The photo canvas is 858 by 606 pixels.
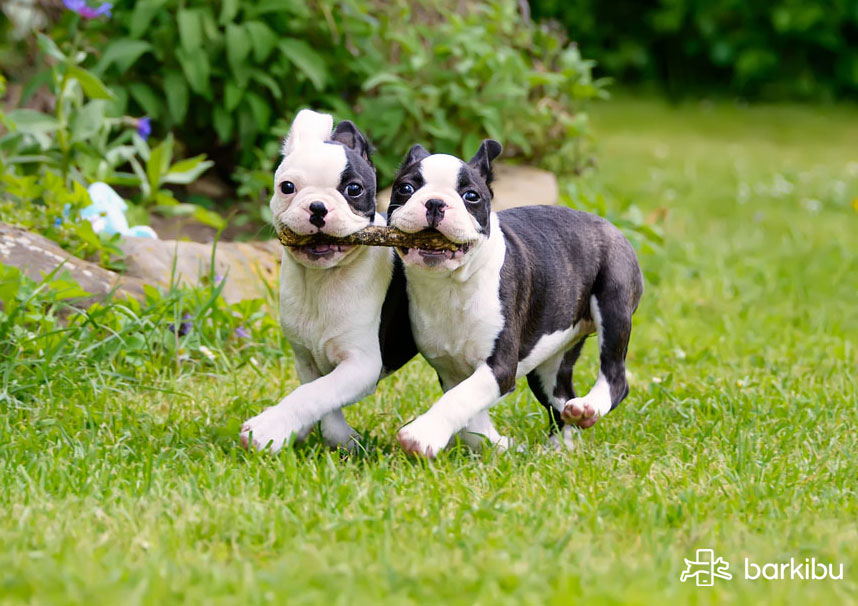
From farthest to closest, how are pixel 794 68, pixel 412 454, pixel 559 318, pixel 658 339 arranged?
pixel 794 68, pixel 658 339, pixel 559 318, pixel 412 454

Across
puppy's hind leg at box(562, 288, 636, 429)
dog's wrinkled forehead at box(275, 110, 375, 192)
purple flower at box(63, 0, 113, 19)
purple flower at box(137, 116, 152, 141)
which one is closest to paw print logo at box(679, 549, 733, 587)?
puppy's hind leg at box(562, 288, 636, 429)

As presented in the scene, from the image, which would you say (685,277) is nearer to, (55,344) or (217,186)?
(217,186)

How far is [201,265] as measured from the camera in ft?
14.7

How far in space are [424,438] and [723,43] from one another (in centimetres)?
1179

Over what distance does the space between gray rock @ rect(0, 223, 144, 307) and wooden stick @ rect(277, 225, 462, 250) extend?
124 centimetres

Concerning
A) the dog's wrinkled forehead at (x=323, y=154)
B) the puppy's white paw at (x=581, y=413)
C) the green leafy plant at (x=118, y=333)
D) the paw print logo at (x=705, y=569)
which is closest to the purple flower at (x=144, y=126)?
the green leafy plant at (x=118, y=333)

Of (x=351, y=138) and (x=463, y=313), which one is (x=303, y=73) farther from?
(x=463, y=313)

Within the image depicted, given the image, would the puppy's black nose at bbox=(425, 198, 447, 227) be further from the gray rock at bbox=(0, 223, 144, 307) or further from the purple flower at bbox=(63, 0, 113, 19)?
the purple flower at bbox=(63, 0, 113, 19)

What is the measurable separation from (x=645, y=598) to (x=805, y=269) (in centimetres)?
444

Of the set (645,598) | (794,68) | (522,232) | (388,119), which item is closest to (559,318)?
(522,232)

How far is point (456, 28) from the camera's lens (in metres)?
6.09

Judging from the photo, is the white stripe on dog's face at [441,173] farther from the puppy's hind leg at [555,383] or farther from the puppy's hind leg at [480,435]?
the puppy's hind leg at [555,383]

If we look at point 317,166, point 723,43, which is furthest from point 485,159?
point 723,43

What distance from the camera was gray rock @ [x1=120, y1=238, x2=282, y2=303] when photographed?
438cm
